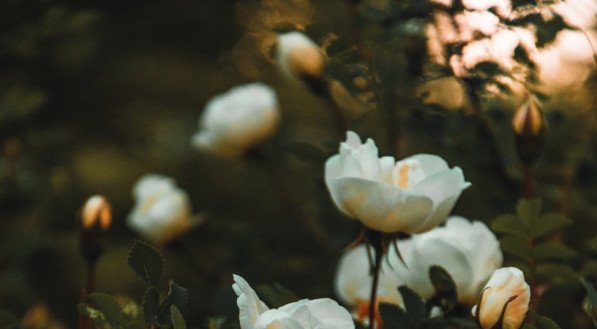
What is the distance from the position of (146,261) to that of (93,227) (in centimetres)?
30

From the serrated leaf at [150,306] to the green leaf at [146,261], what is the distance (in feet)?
0.04

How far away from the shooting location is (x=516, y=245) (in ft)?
2.53

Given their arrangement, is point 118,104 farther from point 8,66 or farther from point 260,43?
point 8,66

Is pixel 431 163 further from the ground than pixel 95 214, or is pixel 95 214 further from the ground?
pixel 431 163

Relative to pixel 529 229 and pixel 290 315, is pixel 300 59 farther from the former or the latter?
pixel 290 315

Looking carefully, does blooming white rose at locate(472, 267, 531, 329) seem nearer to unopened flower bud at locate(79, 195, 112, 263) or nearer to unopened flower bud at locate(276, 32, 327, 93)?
unopened flower bud at locate(79, 195, 112, 263)

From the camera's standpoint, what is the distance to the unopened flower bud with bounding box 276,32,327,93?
1202 mm

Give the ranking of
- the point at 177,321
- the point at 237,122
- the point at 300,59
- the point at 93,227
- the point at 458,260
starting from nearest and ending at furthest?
1. the point at 177,321
2. the point at 458,260
3. the point at 93,227
4. the point at 300,59
5. the point at 237,122

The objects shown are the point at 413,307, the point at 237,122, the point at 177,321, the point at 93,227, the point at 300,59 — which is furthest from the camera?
the point at 237,122

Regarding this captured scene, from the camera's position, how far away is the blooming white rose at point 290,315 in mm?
578

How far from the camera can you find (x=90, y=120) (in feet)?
11.3

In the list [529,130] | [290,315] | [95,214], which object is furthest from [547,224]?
[95,214]

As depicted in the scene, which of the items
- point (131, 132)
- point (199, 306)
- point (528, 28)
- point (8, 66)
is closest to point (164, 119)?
point (131, 132)

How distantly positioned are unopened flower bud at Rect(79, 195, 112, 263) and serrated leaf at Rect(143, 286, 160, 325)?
307 mm
